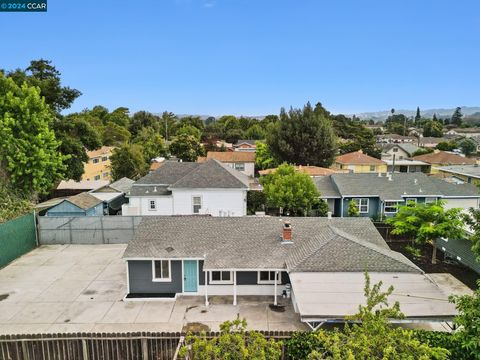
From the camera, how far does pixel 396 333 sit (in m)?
8.91

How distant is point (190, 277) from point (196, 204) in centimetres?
1190

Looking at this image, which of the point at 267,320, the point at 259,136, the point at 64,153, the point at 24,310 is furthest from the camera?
the point at 259,136

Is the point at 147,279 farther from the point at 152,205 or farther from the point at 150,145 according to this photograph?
the point at 150,145

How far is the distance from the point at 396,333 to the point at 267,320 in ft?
22.3

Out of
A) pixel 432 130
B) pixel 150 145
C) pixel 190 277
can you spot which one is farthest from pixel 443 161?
pixel 432 130

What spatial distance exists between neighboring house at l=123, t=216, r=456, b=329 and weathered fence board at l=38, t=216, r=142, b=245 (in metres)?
7.08

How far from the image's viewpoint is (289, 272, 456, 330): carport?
40.3ft

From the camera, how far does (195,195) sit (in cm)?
2864

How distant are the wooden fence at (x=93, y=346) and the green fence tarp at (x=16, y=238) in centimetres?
1247

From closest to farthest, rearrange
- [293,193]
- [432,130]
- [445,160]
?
[293,193] < [445,160] < [432,130]

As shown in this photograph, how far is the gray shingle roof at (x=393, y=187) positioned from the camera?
103 ft

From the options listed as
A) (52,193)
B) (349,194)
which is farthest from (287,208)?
(52,193)

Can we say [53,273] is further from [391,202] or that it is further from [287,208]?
[391,202]

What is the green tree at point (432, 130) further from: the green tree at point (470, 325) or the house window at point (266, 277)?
the green tree at point (470, 325)
